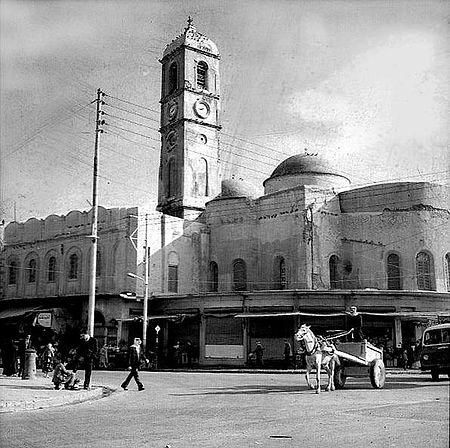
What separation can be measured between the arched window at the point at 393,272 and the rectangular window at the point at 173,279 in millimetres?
10711

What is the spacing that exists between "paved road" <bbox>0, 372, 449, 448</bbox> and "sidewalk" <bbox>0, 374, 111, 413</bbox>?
0.44 meters

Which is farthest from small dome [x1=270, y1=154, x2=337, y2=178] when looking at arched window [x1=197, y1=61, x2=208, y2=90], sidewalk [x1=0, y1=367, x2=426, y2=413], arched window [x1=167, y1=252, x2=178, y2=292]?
sidewalk [x1=0, y1=367, x2=426, y2=413]

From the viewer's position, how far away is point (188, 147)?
39531 mm

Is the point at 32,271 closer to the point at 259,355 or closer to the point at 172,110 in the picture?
the point at 172,110

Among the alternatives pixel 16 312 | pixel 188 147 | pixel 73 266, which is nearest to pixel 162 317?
pixel 73 266

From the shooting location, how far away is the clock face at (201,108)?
1560 inches

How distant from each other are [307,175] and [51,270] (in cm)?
1486

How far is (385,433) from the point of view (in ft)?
24.7

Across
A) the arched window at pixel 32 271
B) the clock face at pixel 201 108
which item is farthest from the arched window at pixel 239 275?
the arched window at pixel 32 271

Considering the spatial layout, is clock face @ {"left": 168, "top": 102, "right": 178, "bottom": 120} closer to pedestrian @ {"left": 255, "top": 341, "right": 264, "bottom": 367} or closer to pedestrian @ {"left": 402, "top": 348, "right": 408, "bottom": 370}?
pedestrian @ {"left": 255, "top": 341, "right": 264, "bottom": 367}

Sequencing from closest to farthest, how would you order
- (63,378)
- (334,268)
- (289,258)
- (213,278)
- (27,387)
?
(27,387) < (63,378) < (289,258) < (334,268) < (213,278)

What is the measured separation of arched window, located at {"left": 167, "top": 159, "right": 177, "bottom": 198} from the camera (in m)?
39.7

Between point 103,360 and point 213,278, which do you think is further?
point 213,278

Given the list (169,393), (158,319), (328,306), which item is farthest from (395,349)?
(169,393)
